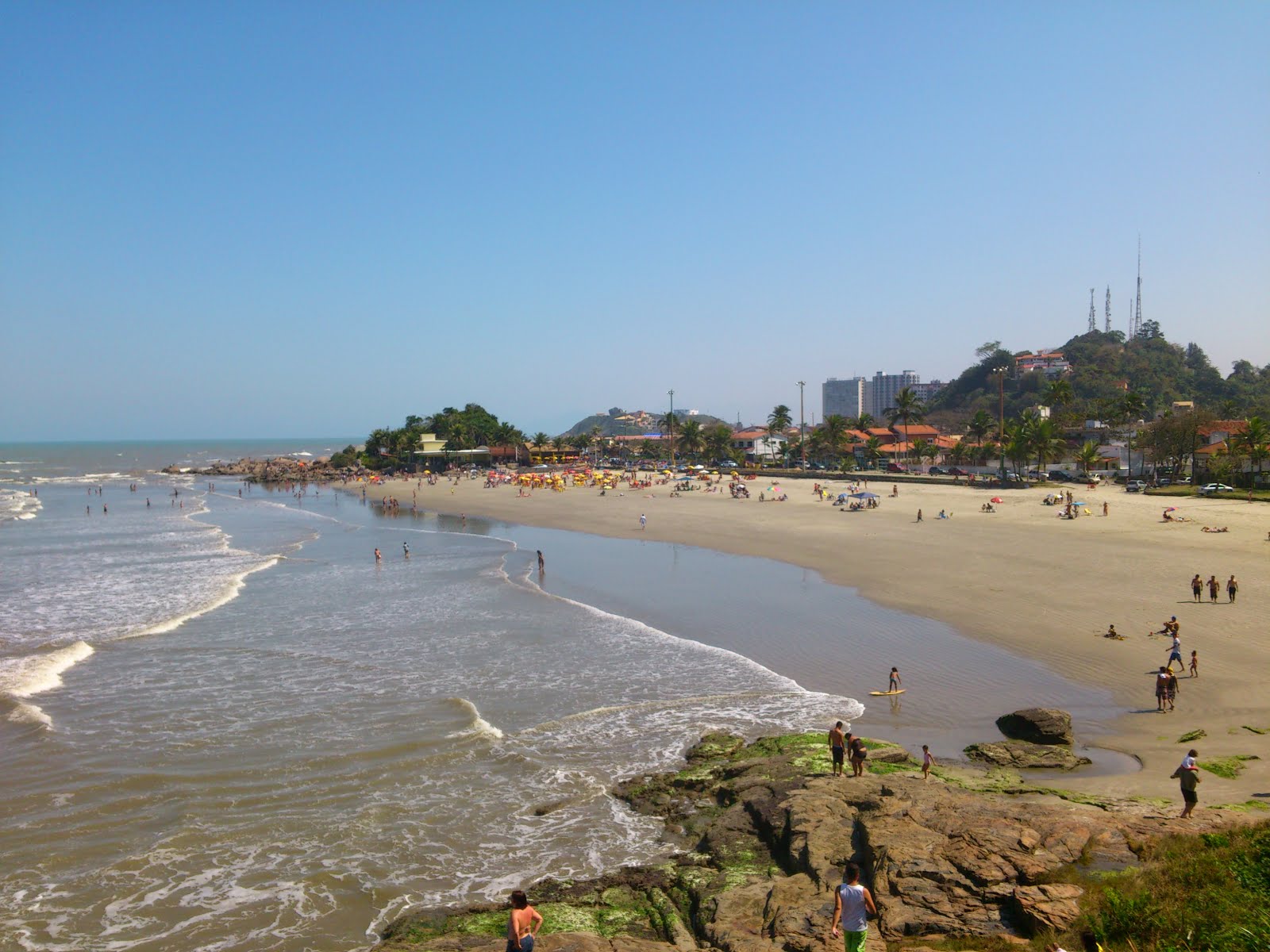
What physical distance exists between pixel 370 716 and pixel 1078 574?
880 inches

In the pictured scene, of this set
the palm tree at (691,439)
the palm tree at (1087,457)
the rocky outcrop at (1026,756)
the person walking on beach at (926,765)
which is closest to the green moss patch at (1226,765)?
the rocky outcrop at (1026,756)

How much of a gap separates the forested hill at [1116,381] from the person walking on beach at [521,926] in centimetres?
8441

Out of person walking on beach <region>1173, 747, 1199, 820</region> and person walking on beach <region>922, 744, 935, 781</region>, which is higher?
person walking on beach <region>1173, 747, 1199, 820</region>

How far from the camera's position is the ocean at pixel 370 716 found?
10.2 m

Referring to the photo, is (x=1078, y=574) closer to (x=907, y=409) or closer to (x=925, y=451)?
(x=925, y=451)

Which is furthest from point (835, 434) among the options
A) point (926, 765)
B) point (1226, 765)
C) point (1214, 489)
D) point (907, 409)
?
point (926, 765)

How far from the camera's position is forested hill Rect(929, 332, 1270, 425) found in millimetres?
103875

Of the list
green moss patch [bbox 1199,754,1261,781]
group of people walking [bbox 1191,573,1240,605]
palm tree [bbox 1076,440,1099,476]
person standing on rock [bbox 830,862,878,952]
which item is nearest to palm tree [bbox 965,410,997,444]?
palm tree [bbox 1076,440,1099,476]

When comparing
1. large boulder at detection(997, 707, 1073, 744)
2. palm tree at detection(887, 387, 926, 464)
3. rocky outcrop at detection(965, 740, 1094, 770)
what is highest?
palm tree at detection(887, 387, 926, 464)

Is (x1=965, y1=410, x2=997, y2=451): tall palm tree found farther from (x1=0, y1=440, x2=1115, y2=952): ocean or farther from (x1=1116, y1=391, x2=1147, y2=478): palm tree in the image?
(x1=0, y1=440, x2=1115, y2=952): ocean

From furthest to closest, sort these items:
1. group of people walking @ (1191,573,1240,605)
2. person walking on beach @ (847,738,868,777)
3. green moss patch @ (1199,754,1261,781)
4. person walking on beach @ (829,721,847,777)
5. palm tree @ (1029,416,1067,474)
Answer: palm tree @ (1029,416,1067,474)
group of people walking @ (1191,573,1240,605)
person walking on beach @ (829,721,847,777)
person walking on beach @ (847,738,868,777)
green moss patch @ (1199,754,1261,781)

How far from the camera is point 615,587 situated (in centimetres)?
2866

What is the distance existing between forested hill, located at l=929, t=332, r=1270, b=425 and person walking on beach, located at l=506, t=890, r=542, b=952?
8441cm

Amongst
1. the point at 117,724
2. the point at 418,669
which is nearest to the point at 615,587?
the point at 418,669
